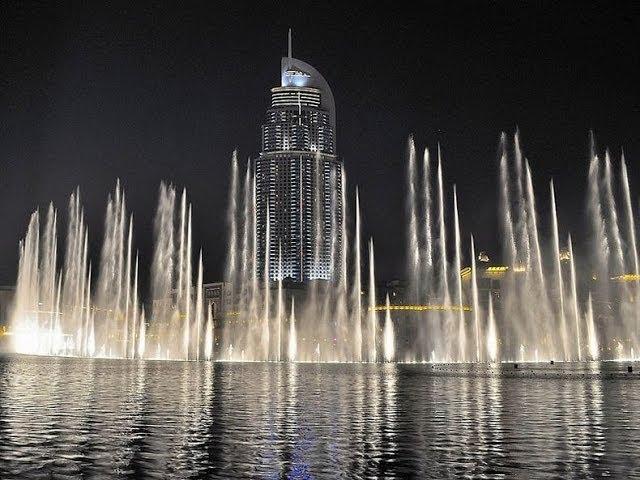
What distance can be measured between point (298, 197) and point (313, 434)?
528ft

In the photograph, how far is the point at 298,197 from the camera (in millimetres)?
174500

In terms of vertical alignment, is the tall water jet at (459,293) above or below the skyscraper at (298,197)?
below

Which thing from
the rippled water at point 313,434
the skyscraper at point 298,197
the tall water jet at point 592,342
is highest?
the skyscraper at point 298,197

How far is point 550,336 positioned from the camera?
71.2 metres

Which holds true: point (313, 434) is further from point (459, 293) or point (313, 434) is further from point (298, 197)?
point (298, 197)

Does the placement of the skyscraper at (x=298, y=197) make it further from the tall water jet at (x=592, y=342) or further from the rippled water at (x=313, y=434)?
the rippled water at (x=313, y=434)

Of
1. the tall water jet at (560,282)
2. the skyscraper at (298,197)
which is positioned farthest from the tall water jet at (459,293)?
the skyscraper at (298,197)

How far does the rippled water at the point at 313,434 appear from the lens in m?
10.7

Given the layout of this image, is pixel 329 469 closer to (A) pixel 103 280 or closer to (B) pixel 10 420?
(B) pixel 10 420

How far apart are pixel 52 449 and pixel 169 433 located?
Answer: 8.63 feet

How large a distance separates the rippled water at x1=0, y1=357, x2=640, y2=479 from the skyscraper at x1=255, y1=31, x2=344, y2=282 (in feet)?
431

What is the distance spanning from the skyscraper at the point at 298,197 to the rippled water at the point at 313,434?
131437mm

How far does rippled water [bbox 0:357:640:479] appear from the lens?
35.0 feet

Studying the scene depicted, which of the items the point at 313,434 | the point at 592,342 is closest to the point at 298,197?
the point at 592,342
